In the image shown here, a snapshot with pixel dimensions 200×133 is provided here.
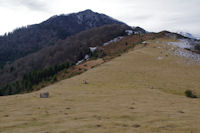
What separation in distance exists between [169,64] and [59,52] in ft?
376

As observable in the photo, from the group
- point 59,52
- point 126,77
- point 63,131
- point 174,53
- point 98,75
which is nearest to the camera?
point 63,131

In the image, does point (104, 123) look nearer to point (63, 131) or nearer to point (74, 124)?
point (74, 124)

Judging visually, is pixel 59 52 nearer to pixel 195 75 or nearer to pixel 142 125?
pixel 195 75

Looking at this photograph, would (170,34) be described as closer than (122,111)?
No

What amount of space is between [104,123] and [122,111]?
2.05m

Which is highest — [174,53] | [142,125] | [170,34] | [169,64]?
[170,34]

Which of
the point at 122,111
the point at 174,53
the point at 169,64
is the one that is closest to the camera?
the point at 122,111

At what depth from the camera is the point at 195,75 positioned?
70.6 feet

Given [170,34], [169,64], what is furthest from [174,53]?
[170,34]

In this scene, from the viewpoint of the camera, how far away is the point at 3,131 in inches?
228

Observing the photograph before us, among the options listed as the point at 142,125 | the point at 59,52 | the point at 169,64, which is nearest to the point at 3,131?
the point at 142,125

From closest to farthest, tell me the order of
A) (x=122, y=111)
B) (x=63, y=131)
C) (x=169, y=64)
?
1. (x=63, y=131)
2. (x=122, y=111)
3. (x=169, y=64)

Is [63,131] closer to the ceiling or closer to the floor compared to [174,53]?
closer to the floor

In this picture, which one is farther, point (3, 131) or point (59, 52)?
point (59, 52)
